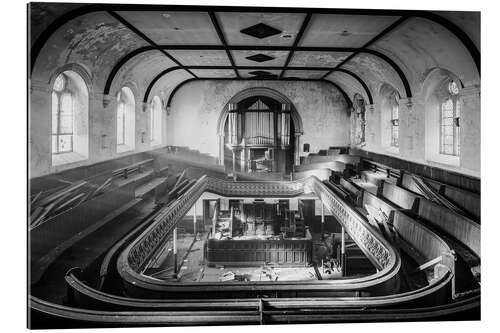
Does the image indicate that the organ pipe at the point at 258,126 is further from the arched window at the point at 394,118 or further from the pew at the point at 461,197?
the pew at the point at 461,197

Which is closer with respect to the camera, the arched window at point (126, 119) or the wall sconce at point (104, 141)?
the wall sconce at point (104, 141)

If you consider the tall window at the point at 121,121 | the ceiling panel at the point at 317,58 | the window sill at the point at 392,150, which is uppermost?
the ceiling panel at the point at 317,58

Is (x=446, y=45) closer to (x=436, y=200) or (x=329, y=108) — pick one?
(x=436, y=200)

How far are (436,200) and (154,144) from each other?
9.25 meters

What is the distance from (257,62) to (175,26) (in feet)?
14.1

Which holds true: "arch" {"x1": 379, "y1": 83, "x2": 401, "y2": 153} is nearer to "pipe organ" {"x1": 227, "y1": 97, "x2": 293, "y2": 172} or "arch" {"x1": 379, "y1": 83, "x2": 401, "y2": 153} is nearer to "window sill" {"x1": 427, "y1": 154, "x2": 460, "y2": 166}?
"window sill" {"x1": 427, "y1": 154, "x2": 460, "y2": 166}

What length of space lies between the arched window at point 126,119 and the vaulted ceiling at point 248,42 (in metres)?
0.53

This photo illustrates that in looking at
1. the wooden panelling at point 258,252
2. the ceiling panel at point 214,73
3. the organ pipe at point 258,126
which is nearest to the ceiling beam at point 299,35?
the ceiling panel at point 214,73

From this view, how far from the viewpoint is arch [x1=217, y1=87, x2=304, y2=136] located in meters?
15.2

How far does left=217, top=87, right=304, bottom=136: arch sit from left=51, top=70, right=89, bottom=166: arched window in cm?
768

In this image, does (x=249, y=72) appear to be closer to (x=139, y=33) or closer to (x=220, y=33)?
(x=220, y=33)

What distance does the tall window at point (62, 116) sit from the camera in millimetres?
7411

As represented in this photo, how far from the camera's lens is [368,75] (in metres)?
11.5

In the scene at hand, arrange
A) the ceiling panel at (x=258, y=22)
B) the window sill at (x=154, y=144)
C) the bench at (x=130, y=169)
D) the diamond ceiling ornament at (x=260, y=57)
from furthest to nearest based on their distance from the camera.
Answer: the window sill at (x=154, y=144), the diamond ceiling ornament at (x=260, y=57), the bench at (x=130, y=169), the ceiling panel at (x=258, y=22)
